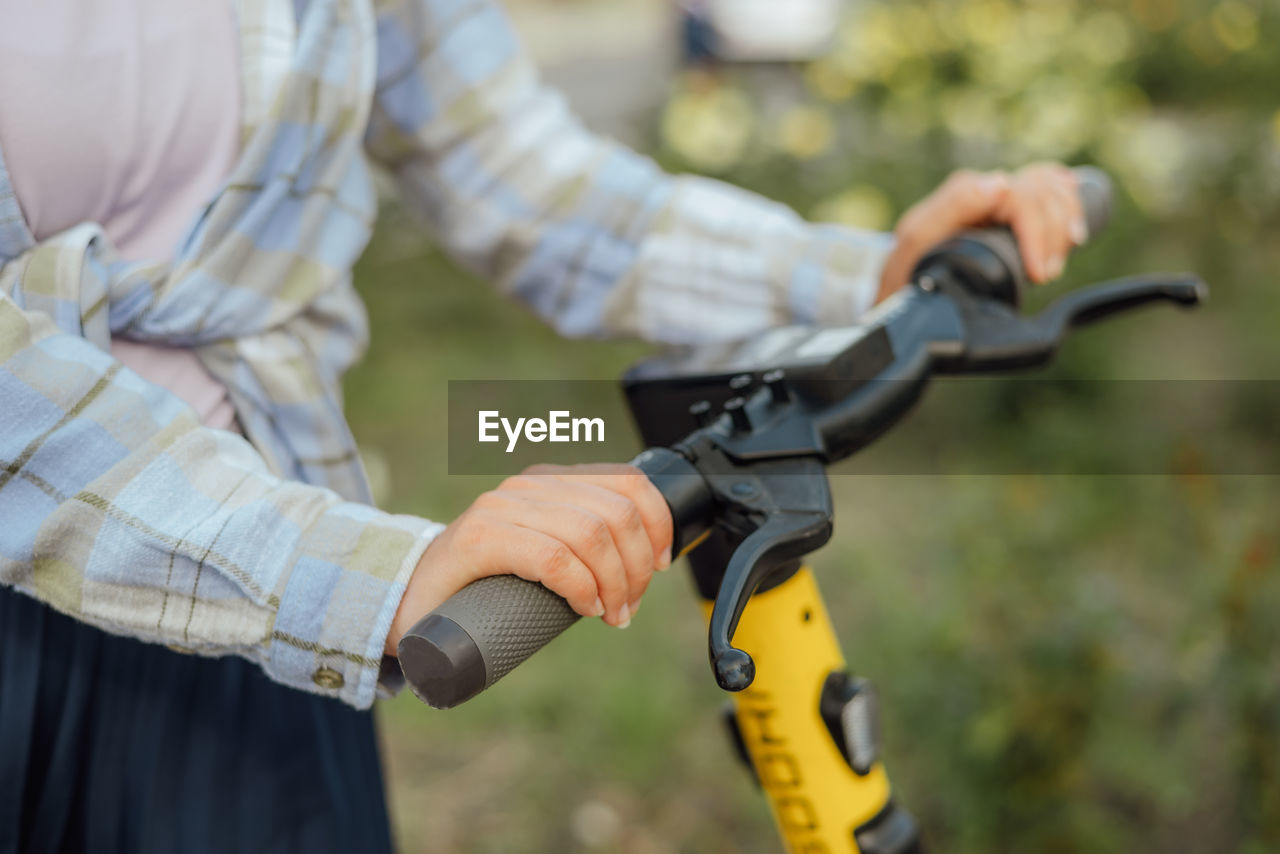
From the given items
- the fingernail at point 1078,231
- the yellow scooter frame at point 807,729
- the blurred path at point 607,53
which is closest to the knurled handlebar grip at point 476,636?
the yellow scooter frame at point 807,729

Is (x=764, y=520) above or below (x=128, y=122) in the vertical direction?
below

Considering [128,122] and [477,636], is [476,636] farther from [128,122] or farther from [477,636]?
[128,122]

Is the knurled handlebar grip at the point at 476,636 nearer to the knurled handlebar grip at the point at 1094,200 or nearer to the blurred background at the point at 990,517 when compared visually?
the knurled handlebar grip at the point at 1094,200

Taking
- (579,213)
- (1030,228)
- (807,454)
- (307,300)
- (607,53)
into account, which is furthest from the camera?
(607,53)

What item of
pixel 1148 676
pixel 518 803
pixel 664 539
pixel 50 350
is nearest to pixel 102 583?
pixel 50 350

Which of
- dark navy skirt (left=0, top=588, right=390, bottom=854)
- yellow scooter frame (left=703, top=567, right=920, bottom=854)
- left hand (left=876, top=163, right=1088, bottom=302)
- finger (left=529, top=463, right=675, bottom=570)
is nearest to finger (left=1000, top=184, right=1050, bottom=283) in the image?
left hand (left=876, top=163, right=1088, bottom=302)

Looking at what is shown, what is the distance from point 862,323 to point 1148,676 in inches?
48.6

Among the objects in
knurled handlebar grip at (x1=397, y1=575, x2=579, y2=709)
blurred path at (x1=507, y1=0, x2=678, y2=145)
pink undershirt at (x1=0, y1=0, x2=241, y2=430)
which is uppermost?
pink undershirt at (x1=0, y1=0, x2=241, y2=430)

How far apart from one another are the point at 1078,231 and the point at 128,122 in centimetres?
91

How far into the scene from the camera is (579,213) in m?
1.27

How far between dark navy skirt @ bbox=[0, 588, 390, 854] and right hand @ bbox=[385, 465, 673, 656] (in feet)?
1.30

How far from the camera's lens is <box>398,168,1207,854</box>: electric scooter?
32.4 inches

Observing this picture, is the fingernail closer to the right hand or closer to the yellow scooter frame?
the yellow scooter frame

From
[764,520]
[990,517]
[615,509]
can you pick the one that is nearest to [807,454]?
A: [764,520]
